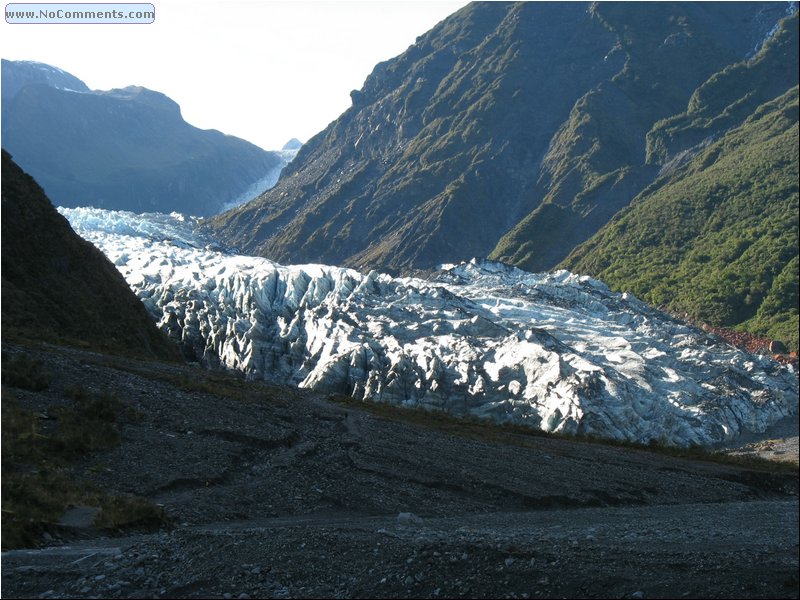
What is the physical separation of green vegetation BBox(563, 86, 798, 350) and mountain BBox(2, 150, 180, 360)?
104106 millimetres

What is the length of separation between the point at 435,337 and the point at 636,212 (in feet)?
400

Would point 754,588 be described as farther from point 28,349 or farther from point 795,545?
point 28,349

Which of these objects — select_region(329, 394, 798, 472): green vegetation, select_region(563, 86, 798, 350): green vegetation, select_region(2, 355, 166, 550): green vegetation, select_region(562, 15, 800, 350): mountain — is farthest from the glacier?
select_region(2, 355, 166, 550): green vegetation

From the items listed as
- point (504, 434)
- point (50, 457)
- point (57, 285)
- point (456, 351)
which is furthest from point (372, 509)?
point (456, 351)

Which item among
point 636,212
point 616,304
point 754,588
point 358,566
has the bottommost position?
point 358,566

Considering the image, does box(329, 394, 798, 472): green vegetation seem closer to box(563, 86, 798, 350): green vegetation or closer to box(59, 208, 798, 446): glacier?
box(59, 208, 798, 446): glacier

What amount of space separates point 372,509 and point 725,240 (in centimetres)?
14709

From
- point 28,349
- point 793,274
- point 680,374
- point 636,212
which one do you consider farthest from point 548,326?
point 636,212

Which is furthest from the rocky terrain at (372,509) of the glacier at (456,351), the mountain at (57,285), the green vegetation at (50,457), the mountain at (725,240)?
the mountain at (725,240)

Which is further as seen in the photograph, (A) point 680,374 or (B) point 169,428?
(A) point 680,374

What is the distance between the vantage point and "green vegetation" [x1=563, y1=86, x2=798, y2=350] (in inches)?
5374

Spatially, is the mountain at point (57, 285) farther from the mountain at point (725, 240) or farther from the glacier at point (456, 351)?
the mountain at point (725, 240)

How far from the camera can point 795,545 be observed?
40.0 ft

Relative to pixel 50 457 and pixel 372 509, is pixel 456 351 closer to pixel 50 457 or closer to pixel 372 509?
pixel 372 509
